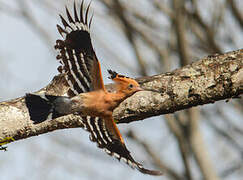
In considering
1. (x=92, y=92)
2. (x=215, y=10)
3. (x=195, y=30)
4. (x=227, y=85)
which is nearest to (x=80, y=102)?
(x=92, y=92)

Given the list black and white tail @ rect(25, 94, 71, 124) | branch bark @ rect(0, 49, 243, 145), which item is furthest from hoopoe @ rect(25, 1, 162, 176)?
branch bark @ rect(0, 49, 243, 145)

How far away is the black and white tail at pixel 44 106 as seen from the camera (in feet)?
9.64

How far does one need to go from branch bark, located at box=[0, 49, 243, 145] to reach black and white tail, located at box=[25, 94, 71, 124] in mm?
73

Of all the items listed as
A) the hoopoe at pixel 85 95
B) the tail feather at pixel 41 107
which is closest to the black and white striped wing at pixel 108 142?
the hoopoe at pixel 85 95

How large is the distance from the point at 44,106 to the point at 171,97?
2.99ft

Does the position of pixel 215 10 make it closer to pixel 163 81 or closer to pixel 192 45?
pixel 192 45

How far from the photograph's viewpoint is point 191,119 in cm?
602

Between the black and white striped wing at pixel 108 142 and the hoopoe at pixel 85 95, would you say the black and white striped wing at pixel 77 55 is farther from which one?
the black and white striped wing at pixel 108 142

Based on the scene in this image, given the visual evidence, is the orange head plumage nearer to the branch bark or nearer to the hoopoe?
the hoopoe

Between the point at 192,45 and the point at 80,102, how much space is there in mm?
4582

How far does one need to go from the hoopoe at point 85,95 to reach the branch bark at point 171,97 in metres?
0.12

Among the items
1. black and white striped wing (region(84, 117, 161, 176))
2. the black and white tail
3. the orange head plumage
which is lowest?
black and white striped wing (region(84, 117, 161, 176))

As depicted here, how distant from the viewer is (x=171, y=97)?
10.0 feet

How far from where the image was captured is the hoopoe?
9.23ft
